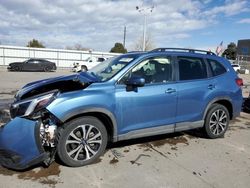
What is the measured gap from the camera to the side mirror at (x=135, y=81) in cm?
441

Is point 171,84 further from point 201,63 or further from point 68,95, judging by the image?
point 68,95

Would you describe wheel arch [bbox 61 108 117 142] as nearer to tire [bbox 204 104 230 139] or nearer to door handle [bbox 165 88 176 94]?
door handle [bbox 165 88 176 94]

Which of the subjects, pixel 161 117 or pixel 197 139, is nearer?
pixel 161 117

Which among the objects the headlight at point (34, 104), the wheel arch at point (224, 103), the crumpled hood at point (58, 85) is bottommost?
the wheel arch at point (224, 103)

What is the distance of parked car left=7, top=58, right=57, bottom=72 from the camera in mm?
27672

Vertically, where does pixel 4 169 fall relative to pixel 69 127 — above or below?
below

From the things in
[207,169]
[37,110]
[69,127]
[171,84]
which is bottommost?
[207,169]

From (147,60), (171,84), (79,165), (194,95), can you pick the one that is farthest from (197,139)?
(79,165)

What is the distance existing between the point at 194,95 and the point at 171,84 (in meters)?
0.57

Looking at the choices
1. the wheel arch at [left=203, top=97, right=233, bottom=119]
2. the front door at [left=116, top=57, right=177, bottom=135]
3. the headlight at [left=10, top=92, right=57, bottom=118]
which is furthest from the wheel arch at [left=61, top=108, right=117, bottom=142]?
the wheel arch at [left=203, top=97, right=233, bottom=119]

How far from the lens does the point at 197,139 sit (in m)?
5.78

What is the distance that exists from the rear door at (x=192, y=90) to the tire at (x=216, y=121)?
222 millimetres

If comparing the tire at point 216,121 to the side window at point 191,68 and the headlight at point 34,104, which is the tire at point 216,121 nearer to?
the side window at point 191,68

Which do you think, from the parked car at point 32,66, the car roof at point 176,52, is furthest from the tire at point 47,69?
the car roof at point 176,52
